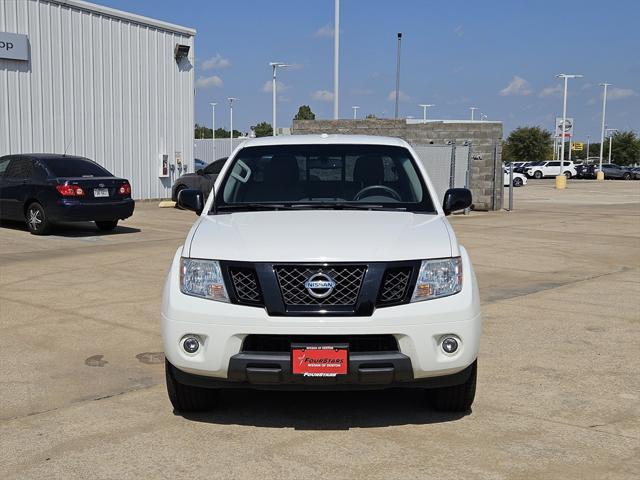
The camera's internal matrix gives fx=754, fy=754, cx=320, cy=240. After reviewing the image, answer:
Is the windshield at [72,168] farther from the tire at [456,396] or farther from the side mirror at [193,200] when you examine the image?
the tire at [456,396]

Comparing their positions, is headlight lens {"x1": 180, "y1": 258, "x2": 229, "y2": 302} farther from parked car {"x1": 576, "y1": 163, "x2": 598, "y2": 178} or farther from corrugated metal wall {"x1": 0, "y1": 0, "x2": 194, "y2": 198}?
parked car {"x1": 576, "y1": 163, "x2": 598, "y2": 178}

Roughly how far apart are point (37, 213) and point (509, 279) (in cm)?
906

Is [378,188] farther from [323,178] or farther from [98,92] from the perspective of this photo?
[98,92]

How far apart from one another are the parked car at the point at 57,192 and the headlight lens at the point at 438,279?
11041 millimetres

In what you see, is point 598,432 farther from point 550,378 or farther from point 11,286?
point 11,286

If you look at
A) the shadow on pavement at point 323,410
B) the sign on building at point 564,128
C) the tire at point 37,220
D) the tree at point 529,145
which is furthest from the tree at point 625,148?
the shadow on pavement at point 323,410

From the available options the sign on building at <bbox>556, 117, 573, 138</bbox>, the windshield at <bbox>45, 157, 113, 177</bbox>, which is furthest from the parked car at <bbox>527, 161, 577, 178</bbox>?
the windshield at <bbox>45, 157, 113, 177</bbox>

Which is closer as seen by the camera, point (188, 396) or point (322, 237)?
point (322, 237)

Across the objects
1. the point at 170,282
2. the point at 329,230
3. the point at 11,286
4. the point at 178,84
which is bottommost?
the point at 11,286

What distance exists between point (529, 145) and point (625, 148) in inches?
621

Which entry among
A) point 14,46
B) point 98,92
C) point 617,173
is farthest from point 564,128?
point 14,46

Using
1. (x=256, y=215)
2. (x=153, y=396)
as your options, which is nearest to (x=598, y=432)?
(x=256, y=215)

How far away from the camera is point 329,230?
4.43m

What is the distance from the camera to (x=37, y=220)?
14344 mm
